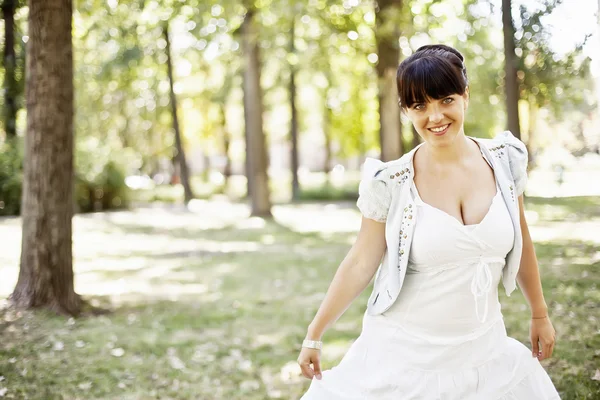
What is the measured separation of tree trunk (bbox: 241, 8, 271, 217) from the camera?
67.9 feet

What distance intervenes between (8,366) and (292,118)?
2380 centimetres

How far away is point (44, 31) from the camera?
755 cm

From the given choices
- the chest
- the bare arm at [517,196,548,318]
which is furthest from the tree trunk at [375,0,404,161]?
the chest

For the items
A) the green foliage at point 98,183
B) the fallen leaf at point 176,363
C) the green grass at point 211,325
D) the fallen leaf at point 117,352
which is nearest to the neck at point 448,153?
the green grass at point 211,325

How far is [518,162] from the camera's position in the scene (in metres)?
2.71

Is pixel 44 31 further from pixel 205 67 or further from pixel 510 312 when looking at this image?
pixel 205 67

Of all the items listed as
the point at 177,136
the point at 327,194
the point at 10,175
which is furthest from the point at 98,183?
the point at 327,194

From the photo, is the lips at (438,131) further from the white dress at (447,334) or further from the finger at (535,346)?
→ the finger at (535,346)

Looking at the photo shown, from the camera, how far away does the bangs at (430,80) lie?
7.94 ft

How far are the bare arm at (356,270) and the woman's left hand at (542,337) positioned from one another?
2.51ft

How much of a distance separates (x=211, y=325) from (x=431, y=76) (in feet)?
20.6

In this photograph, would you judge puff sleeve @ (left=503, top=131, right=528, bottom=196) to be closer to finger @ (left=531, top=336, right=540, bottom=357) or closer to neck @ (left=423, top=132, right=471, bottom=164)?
neck @ (left=423, top=132, right=471, bottom=164)

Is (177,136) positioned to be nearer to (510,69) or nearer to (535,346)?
(510,69)

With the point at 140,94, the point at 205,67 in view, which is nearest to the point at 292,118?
the point at 205,67
